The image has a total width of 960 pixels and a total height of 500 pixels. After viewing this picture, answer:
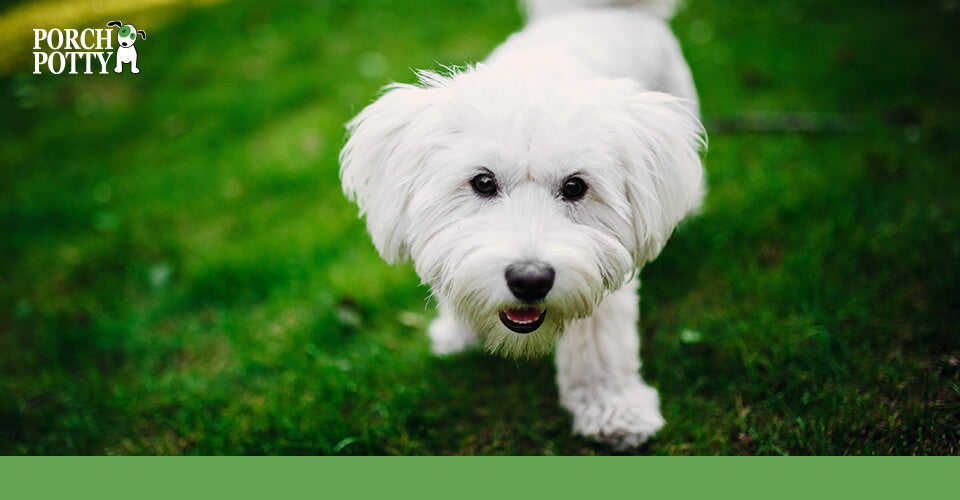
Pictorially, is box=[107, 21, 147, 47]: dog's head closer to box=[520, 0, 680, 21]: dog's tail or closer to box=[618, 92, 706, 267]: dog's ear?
box=[520, 0, 680, 21]: dog's tail

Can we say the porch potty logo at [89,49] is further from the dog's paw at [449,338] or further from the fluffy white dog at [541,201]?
the dog's paw at [449,338]

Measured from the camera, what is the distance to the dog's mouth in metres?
1.93

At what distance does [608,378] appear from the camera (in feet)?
7.93

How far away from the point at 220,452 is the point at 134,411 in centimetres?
68

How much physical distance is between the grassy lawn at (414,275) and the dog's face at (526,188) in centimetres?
82

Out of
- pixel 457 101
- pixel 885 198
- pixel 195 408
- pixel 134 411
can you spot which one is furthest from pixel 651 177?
pixel 134 411

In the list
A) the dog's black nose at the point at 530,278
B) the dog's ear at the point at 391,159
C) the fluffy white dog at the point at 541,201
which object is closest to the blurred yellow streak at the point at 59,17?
the dog's ear at the point at 391,159

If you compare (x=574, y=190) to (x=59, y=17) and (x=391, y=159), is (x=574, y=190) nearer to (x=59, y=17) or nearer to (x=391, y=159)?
(x=391, y=159)

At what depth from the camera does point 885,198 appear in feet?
10.7

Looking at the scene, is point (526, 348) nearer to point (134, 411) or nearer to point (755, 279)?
point (755, 279)

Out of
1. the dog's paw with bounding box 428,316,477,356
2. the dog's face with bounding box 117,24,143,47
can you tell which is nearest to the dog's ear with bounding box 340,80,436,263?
the dog's paw with bounding box 428,316,477,356

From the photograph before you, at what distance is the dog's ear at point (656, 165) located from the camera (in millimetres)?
2045

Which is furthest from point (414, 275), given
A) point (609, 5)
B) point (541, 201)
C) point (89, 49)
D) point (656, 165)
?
point (89, 49)

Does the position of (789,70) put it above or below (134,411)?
above
